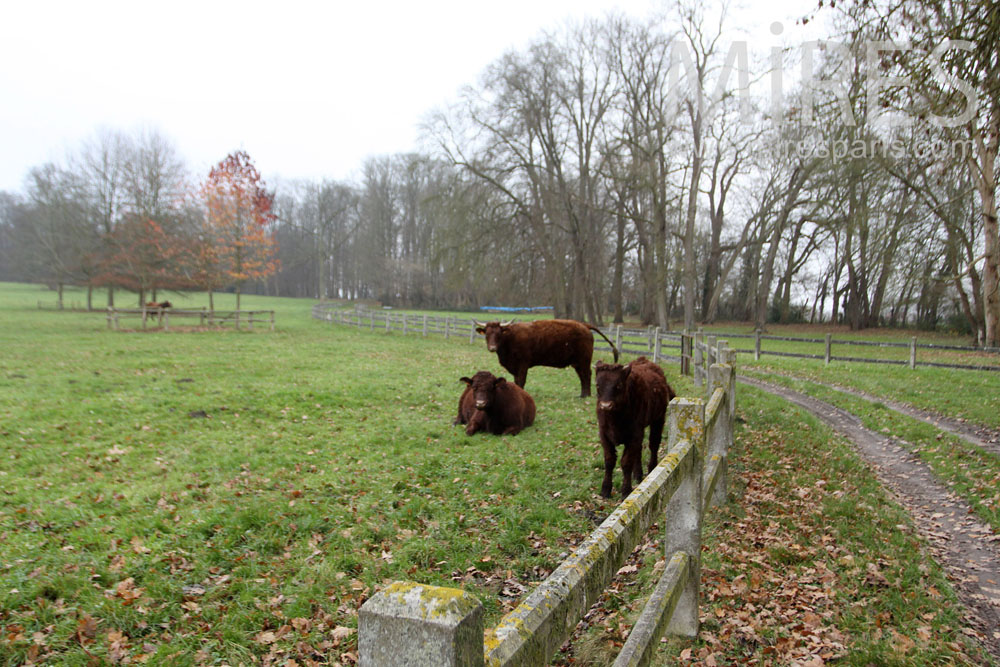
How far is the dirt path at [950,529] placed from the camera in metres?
3.64

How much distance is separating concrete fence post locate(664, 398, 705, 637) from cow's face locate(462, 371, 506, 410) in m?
4.81

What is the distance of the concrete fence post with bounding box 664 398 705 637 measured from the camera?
3102 mm

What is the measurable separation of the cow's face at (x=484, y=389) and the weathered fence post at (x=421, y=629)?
689 centimetres

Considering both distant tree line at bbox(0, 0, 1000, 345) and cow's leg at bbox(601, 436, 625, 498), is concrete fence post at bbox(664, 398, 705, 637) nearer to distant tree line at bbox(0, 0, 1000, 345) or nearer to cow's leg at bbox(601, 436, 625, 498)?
cow's leg at bbox(601, 436, 625, 498)

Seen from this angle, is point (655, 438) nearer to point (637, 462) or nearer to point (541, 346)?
point (637, 462)

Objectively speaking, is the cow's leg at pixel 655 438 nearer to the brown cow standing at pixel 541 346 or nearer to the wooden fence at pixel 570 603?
the wooden fence at pixel 570 603

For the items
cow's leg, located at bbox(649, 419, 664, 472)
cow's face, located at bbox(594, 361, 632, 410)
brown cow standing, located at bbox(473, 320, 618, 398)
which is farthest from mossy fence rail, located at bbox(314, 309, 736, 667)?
→ brown cow standing, located at bbox(473, 320, 618, 398)

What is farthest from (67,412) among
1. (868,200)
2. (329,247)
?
(329,247)

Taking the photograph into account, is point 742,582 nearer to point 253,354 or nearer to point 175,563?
point 175,563

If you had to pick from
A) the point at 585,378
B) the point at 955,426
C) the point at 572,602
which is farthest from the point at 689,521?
the point at 585,378

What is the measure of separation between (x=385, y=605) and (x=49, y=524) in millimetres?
5435

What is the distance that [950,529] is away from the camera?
4.93 metres

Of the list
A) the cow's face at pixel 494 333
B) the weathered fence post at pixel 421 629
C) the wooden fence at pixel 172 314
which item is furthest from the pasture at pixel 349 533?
the wooden fence at pixel 172 314

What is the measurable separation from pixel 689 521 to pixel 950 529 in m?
3.54
